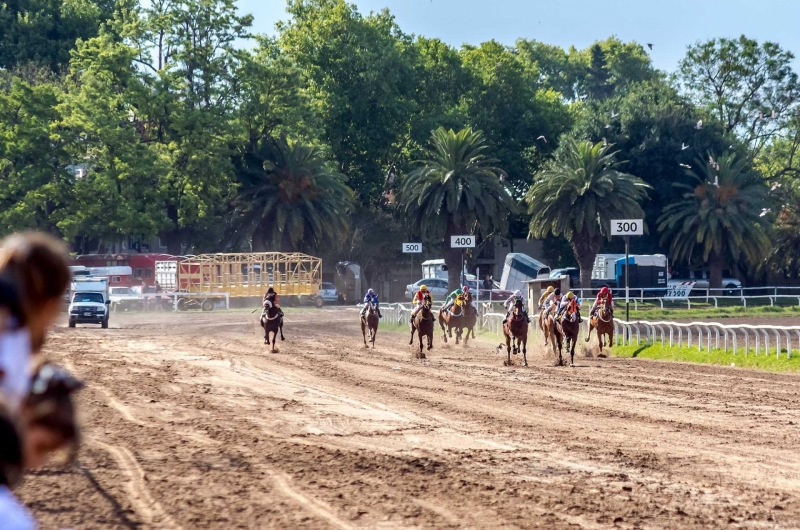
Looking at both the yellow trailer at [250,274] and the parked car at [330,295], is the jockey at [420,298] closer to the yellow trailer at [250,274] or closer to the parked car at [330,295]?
the yellow trailer at [250,274]

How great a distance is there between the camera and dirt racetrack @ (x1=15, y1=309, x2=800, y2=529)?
338 inches

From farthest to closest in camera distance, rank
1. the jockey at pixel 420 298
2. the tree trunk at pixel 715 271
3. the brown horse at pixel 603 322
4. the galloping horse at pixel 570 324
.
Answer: the tree trunk at pixel 715 271 < the brown horse at pixel 603 322 < the jockey at pixel 420 298 < the galloping horse at pixel 570 324

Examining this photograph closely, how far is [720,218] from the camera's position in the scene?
60031 mm

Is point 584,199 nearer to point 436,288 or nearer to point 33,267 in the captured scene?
point 436,288

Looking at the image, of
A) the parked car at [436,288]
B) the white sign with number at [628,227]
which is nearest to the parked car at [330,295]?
the parked car at [436,288]

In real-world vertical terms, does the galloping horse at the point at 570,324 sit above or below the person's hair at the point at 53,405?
below

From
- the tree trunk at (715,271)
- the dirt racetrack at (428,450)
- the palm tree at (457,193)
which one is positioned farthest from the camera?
the tree trunk at (715,271)

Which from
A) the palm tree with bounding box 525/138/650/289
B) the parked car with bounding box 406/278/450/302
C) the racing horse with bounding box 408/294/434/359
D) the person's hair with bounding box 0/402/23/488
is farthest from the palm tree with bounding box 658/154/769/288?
the person's hair with bounding box 0/402/23/488

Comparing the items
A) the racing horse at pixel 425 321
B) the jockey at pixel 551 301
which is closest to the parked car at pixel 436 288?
the racing horse at pixel 425 321

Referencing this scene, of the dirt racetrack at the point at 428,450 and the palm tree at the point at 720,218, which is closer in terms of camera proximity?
the dirt racetrack at the point at 428,450

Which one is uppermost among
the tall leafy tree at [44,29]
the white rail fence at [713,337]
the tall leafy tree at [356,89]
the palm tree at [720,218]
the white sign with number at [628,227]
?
the tall leafy tree at [44,29]

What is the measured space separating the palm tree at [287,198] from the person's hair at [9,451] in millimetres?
61241

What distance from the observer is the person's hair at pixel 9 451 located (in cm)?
307

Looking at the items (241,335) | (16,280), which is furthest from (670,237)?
(16,280)
